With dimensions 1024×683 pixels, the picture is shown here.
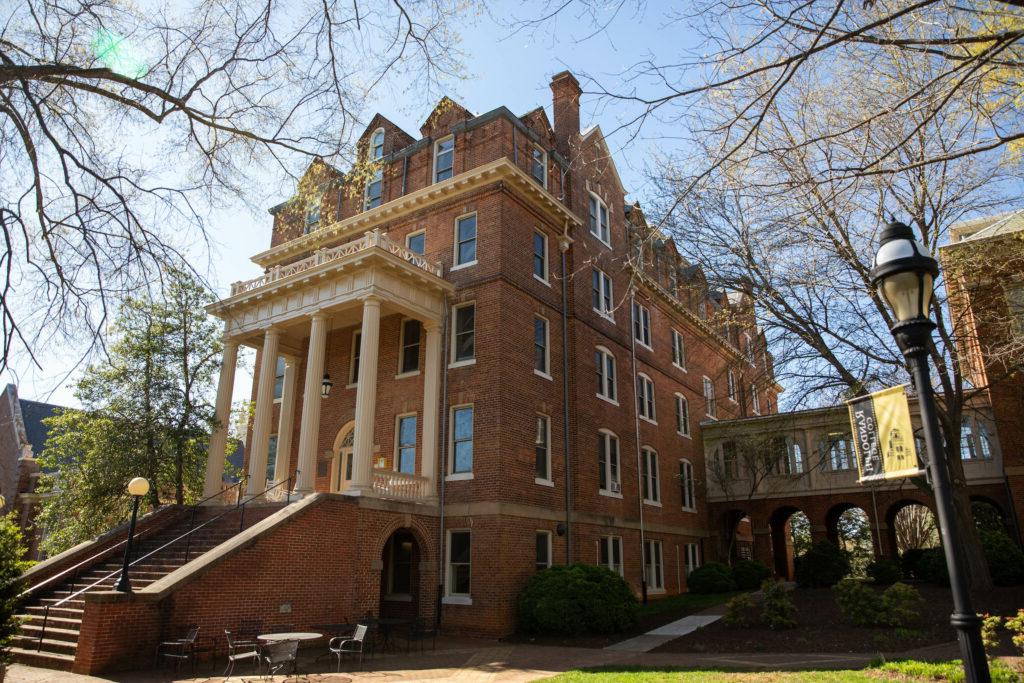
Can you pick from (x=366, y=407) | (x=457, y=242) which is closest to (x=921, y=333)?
(x=366, y=407)

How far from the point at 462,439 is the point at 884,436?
14.1 meters

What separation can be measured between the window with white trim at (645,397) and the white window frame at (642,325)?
4.95 feet

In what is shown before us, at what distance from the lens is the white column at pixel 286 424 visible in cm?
2202

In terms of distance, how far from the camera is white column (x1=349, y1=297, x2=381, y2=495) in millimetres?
16922

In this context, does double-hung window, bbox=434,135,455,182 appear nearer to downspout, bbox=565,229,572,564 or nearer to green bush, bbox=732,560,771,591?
downspout, bbox=565,229,572,564

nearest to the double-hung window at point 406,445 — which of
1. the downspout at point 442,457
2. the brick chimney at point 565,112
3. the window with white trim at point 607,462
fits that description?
the downspout at point 442,457

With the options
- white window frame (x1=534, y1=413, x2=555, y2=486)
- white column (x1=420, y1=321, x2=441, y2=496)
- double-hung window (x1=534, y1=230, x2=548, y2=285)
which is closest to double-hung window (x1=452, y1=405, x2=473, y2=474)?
white column (x1=420, y1=321, x2=441, y2=496)

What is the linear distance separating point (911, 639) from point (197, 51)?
15.8m

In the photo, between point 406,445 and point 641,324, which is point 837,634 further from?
point 641,324

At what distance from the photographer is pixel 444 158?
77.3ft

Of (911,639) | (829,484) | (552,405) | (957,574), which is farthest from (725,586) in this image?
(957,574)

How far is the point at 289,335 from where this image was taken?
23.7 m

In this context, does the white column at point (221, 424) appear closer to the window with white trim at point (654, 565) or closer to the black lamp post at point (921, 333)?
the window with white trim at point (654, 565)

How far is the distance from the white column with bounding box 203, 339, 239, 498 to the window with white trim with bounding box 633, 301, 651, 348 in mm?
15554
